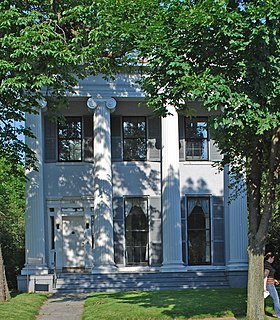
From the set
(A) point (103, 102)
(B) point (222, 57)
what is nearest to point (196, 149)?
(A) point (103, 102)

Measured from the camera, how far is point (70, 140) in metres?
24.1

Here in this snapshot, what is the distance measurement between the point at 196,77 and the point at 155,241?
49.2 feet

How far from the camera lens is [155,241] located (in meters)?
24.0

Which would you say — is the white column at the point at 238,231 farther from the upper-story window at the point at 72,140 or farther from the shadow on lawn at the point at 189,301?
the upper-story window at the point at 72,140

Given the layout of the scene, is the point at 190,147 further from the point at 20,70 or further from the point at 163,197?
the point at 20,70

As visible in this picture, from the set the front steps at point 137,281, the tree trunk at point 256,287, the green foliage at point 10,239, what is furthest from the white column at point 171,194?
the tree trunk at point 256,287

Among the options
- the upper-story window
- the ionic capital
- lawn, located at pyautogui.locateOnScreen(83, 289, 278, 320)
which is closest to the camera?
lawn, located at pyautogui.locateOnScreen(83, 289, 278, 320)

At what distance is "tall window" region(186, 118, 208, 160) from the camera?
24391 millimetres

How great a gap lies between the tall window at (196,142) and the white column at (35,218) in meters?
5.83

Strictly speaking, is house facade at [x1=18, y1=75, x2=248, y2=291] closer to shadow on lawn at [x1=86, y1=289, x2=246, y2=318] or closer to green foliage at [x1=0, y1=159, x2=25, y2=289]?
green foliage at [x1=0, y1=159, x2=25, y2=289]

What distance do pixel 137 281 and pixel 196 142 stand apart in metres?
6.08

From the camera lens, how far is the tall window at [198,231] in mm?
24156

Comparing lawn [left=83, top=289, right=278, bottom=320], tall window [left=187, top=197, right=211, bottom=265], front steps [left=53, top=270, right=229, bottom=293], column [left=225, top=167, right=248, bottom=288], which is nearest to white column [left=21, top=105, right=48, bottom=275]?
front steps [left=53, top=270, right=229, bottom=293]

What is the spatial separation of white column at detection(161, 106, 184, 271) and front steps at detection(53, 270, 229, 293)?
2.15ft
